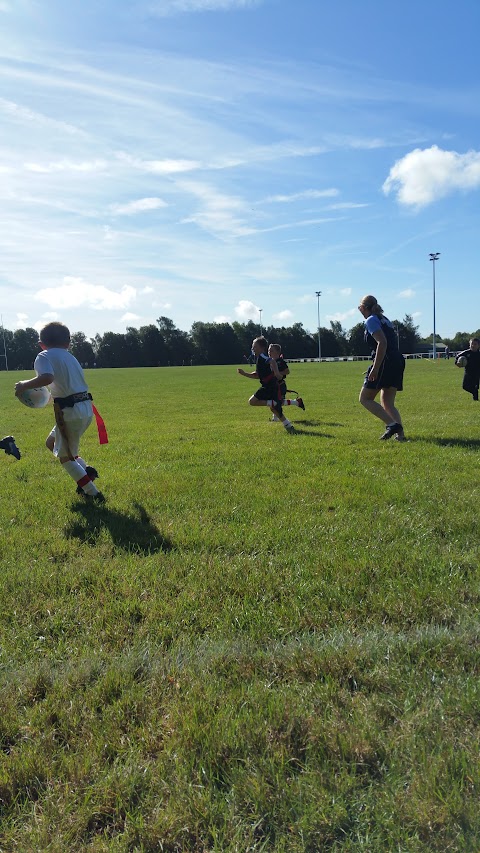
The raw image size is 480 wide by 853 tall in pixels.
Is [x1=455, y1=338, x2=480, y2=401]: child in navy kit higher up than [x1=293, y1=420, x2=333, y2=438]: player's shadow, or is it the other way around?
[x1=455, y1=338, x2=480, y2=401]: child in navy kit

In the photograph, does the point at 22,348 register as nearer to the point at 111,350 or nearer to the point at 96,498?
the point at 111,350

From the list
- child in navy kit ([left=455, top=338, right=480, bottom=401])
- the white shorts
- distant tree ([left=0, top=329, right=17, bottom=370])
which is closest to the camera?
the white shorts

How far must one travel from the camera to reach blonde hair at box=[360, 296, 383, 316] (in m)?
8.66

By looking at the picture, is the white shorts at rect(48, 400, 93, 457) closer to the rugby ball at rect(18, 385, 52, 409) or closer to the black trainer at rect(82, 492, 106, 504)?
the rugby ball at rect(18, 385, 52, 409)

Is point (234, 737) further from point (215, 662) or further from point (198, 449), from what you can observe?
point (198, 449)

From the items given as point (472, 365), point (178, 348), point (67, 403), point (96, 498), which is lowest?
point (96, 498)

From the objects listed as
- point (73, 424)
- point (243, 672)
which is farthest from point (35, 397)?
point (243, 672)

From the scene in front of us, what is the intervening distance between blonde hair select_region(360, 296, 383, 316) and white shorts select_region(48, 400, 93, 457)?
4.93 metres

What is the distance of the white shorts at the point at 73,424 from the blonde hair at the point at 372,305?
4.93 metres

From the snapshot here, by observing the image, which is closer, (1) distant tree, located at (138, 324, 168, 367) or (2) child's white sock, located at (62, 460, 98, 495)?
(2) child's white sock, located at (62, 460, 98, 495)

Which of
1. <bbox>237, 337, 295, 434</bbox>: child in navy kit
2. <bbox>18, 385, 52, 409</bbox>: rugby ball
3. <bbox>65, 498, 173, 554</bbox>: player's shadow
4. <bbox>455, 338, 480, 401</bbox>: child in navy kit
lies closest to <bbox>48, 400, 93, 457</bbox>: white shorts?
<bbox>18, 385, 52, 409</bbox>: rugby ball

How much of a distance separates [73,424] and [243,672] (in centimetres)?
385

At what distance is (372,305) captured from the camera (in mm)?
8656

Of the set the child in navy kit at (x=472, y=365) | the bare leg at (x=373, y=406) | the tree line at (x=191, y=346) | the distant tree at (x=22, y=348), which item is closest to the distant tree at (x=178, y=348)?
the tree line at (x=191, y=346)
